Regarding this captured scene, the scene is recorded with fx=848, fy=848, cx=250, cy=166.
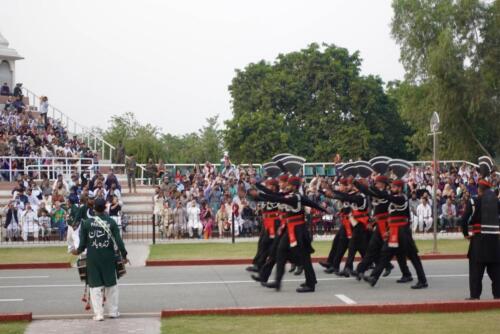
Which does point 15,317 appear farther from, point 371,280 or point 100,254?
point 371,280

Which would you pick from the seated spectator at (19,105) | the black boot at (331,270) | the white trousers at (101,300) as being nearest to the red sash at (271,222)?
the black boot at (331,270)

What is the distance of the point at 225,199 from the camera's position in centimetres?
2925

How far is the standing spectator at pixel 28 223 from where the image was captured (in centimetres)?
2761

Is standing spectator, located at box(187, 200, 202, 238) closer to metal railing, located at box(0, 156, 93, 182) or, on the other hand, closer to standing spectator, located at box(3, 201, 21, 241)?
standing spectator, located at box(3, 201, 21, 241)

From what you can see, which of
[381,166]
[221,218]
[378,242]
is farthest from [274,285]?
[221,218]

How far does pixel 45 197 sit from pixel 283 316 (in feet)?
63.0

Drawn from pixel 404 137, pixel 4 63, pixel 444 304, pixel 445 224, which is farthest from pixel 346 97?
pixel 444 304

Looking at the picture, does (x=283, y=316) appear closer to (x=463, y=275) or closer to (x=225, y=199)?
(x=463, y=275)

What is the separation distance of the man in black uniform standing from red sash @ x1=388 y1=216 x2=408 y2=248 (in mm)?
2115

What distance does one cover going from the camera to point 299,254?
602 inches

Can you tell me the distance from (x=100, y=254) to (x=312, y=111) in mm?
51883

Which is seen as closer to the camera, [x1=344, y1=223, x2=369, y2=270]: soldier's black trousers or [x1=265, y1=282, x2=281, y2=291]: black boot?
[x1=265, y1=282, x2=281, y2=291]: black boot

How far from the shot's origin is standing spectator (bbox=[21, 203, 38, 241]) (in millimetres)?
27609

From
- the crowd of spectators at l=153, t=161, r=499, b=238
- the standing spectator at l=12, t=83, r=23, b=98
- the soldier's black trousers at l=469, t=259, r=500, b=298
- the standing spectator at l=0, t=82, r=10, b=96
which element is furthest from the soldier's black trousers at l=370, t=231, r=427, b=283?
the standing spectator at l=0, t=82, r=10, b=96
